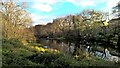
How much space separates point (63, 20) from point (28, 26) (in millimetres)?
38139

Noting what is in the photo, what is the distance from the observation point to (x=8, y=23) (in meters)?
24.7

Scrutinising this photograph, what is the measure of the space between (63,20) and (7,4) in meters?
40.9

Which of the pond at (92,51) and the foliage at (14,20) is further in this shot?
the foliage at (14,20)

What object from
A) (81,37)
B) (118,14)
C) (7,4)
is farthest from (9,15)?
(81,37)

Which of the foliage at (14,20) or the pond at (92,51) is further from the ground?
the foliage at (14,20)

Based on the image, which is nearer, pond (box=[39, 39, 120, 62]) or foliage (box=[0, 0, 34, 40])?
pond (box=[39, 39, 120, 62])

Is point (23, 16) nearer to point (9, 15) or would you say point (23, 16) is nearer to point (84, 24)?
point (9, 15)

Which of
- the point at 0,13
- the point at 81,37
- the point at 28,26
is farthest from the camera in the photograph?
the point at 81,37

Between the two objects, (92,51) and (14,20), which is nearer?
(14,20)

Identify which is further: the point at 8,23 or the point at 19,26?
the point at 19,26

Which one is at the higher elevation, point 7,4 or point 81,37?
point 7,4

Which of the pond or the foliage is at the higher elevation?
the foliage

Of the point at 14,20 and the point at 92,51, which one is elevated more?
the point at 14,20

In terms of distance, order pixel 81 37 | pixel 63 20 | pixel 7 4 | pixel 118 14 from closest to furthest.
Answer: pixel 7 4 < pixel 118 14 < pixel 81 37 < pixel 63 20
